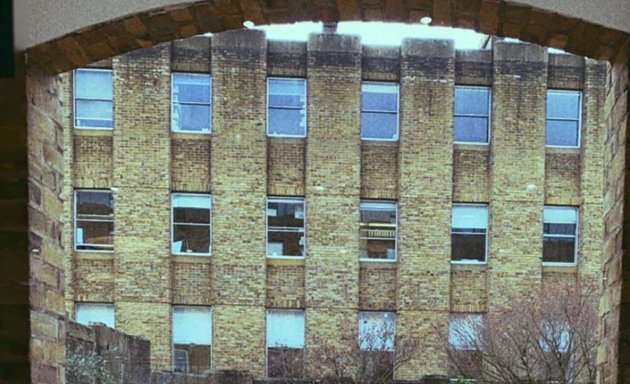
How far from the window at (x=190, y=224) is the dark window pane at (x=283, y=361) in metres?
2.51

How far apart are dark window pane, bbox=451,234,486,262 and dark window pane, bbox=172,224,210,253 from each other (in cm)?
526

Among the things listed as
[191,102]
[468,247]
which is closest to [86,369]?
[191,102]

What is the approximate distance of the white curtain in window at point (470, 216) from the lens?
11.8m

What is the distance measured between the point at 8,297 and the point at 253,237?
9567mm

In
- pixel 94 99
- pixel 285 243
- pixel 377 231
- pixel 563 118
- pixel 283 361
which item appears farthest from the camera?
Result: pixel 563 118

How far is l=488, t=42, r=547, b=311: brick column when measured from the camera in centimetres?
1159

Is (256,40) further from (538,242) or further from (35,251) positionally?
(35,251)

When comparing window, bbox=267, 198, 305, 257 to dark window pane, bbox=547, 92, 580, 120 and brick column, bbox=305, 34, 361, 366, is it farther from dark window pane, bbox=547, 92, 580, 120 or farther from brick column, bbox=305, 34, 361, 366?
dark window pane, bbox=547, 92, 580, 120

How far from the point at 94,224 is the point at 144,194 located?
1.26 meters

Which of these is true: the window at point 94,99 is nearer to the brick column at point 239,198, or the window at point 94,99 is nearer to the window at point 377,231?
the brick column at point 239,198

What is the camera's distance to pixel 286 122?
11.6 meters

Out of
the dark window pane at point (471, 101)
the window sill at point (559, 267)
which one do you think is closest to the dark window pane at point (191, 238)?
the dark window pane at point (471, 101)

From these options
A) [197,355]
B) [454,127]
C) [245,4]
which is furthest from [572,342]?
[245,4]

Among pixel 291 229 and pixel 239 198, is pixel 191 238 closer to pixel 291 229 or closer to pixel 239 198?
pixel 239 198
